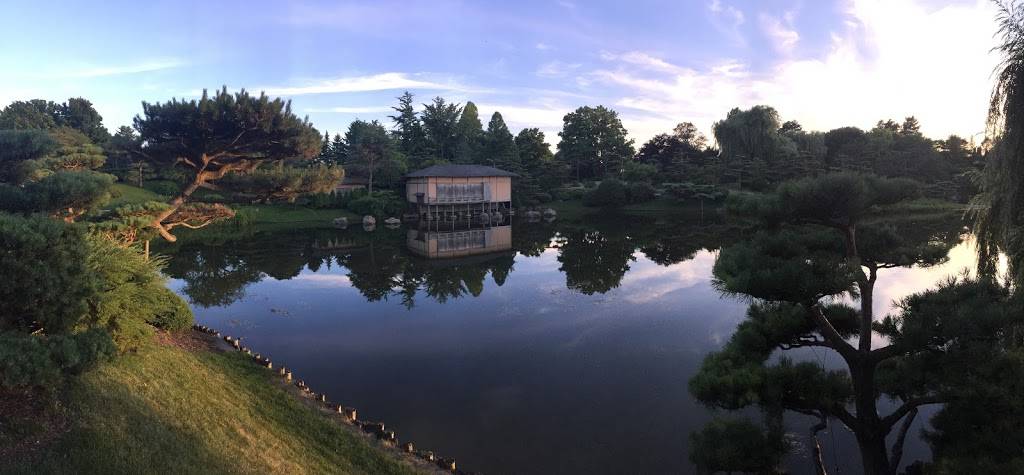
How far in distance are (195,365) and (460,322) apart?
6.15 m

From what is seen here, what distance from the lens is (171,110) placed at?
33.6ft

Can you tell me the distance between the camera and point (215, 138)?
35.7 feet

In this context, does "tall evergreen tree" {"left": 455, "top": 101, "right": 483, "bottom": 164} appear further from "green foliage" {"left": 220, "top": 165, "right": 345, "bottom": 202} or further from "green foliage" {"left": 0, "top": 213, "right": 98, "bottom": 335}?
"green foliage" {"left": 0, "top": 213, "right": 98, "bottom": 335}

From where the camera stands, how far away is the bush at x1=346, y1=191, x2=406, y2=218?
37938 millimetres

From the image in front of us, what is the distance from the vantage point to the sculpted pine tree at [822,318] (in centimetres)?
428

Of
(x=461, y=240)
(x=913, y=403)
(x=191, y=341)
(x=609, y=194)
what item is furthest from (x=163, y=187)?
(x=913, y=403)

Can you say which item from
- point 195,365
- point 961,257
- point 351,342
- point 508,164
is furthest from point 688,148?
point 195,365

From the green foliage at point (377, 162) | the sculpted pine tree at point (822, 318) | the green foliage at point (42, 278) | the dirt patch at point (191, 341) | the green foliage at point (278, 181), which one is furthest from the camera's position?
the green foliage at point (377, 162)

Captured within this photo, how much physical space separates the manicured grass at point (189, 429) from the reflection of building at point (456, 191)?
1145 inches

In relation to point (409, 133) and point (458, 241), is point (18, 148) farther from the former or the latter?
point (409, 133)

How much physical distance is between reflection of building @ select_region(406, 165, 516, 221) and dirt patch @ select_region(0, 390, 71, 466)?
1232 inches

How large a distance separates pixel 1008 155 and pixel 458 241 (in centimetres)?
2477

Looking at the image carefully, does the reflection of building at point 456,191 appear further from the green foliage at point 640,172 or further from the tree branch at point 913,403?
the tree branch at point 913,403

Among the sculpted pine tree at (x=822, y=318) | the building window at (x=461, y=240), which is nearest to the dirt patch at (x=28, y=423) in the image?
the sculpted pine tree at (x=822, y=318)
